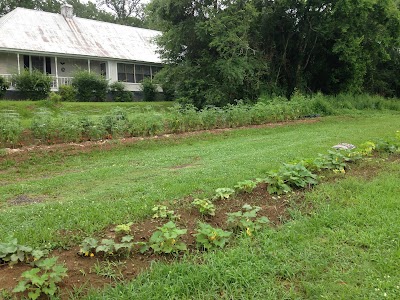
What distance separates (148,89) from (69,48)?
5440 millimetres

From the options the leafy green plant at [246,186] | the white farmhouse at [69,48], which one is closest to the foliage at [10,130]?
the leafy green plant at [246,186]

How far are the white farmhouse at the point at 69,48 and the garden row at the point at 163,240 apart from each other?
17880 mm

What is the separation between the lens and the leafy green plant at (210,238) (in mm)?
3046

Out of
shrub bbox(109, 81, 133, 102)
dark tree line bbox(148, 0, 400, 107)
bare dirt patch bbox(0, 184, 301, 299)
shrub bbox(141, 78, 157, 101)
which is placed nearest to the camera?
bare dirt patch bbox(0, 184, 301, 299)

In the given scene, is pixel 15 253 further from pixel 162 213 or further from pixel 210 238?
pixel 210 238

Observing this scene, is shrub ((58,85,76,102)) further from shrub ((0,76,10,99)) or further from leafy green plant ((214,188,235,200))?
leafy green plant ((214,188,235,200))

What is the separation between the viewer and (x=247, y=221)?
344 centimetres

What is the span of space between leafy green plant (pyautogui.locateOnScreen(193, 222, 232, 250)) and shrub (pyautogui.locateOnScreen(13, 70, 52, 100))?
1717 cm

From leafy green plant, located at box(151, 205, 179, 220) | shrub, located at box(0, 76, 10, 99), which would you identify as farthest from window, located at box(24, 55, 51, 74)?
leafy green plant, located at box(151, 205, 179, 220)

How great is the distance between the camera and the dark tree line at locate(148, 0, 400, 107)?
16.4 m

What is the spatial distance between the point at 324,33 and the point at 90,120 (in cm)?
1392

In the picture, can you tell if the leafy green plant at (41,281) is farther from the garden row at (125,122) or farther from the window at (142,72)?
the window at (142,72)

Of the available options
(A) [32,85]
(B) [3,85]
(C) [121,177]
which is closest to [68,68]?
(A) [32,85]

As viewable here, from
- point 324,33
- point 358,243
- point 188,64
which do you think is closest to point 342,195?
point 358,243
